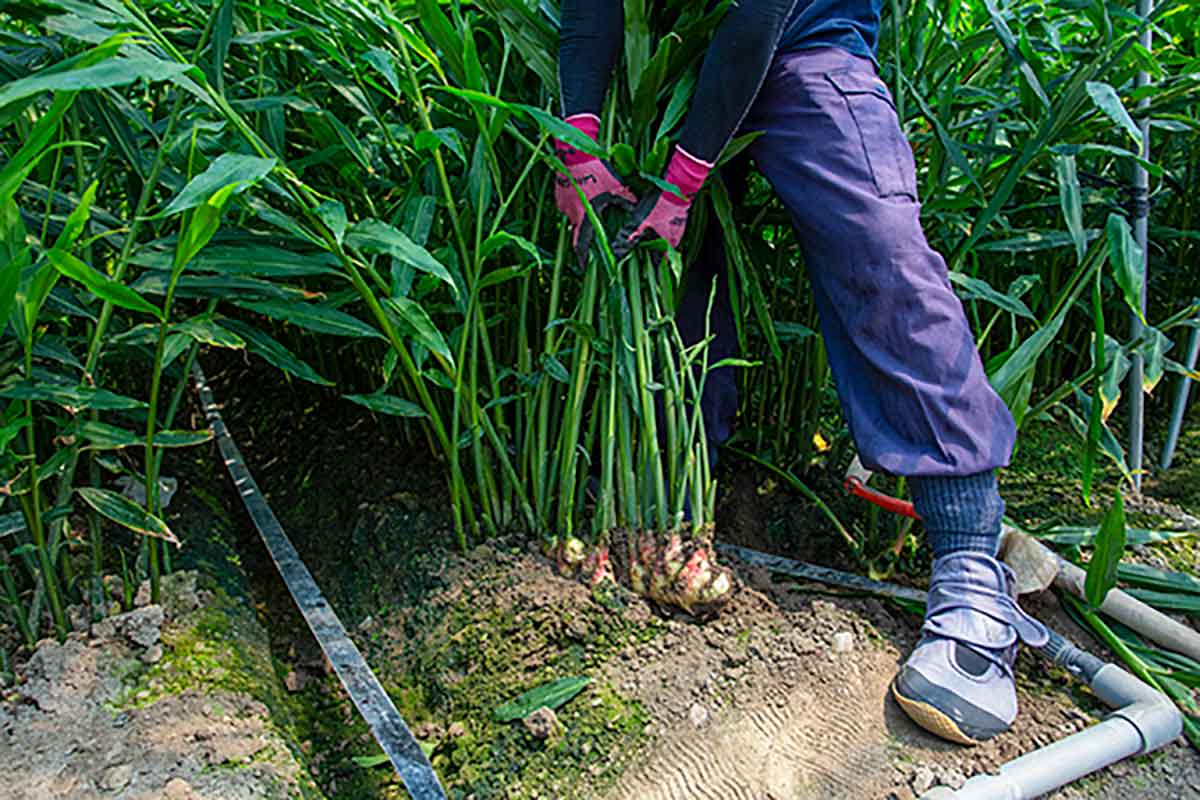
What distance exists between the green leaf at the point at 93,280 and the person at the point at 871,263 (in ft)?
1.62

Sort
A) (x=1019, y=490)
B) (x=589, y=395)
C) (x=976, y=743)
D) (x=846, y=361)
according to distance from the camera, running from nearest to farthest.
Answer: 1. (x=976, y=743)
2. (x=846, y=361)
3. (x=589, y=395)
4. (x=1019, y=490)

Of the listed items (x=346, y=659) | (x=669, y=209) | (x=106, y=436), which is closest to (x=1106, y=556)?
(x=669, y=209)

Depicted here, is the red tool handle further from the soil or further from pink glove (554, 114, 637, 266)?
pink glove (554, 114, 637, 266)

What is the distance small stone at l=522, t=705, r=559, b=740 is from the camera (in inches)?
39.8

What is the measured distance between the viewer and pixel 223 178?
0.79m

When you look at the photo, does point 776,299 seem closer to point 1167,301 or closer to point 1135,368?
point 1135,368

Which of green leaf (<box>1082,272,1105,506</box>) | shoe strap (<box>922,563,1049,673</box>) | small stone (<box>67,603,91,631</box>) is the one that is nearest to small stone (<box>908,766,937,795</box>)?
shoe strap (<box>922,563,1049,673</box>)

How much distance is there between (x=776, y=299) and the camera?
1.52 meters

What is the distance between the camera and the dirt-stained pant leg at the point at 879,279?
1.03m

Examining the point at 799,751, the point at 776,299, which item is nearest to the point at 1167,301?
the point at 776,299

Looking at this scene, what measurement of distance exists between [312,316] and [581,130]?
1.22ft

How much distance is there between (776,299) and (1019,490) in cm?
49

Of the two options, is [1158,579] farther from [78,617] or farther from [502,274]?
[78,617]

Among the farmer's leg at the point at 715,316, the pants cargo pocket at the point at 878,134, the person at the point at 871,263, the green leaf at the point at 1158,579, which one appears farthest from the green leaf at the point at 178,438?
the green leaf at the point at 1158,579
